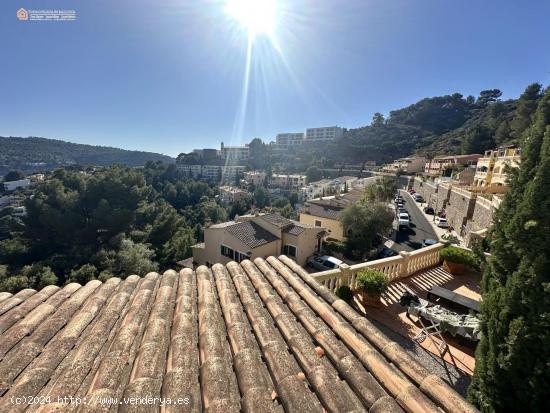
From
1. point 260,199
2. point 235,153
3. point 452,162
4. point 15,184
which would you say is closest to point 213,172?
point 235,153

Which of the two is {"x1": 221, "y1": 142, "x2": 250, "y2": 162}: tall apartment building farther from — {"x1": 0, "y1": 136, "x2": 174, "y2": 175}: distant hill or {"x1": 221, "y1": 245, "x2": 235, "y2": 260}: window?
{"x1": 221, "y1": 245, "x2": 235, "y2": 260}: window

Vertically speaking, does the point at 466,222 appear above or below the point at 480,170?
below

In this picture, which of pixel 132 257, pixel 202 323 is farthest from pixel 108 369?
pixel 132 257

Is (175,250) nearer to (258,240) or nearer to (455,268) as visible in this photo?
(258,240)

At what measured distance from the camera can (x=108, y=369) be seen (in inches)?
80.3

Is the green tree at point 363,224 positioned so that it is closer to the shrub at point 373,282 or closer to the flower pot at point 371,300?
the flower pot at point 371,300

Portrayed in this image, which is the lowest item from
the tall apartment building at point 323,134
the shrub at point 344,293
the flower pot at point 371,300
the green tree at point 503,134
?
the flower pot at point 371,300

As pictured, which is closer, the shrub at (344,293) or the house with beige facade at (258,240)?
the shrub at (344,293)

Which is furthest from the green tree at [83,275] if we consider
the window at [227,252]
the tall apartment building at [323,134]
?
the tall apartment building at [323,134]

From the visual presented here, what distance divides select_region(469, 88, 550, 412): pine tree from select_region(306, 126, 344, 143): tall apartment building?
121 m

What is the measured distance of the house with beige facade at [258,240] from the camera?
1795 centimetres

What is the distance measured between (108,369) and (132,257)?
21.8 metres

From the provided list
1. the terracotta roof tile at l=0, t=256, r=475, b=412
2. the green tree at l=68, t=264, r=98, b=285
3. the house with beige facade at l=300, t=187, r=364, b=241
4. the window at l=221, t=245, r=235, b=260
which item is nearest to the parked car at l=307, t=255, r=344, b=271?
the house with beige facade at l=300, t=187, r=364, b=241

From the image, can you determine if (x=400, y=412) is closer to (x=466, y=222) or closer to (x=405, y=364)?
(x=405, y=364)
